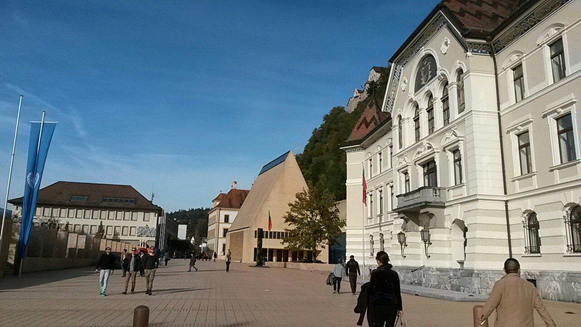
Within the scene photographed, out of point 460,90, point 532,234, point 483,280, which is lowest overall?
point 483,280

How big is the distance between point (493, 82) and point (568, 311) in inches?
475

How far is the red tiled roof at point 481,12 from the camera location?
23359 millimetres

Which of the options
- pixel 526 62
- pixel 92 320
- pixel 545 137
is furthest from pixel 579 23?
pixel 92 320

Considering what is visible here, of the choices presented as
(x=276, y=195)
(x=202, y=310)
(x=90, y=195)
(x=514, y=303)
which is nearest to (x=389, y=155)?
(x=202, y=310)

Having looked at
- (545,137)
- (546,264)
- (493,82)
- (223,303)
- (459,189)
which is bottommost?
(223,303)

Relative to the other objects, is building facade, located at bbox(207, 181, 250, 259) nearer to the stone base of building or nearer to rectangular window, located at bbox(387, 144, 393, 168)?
rectangular window, located at bbox(387, 144, 393, 168)

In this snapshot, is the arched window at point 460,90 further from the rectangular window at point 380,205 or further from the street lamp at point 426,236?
the rectangular window at point 380,205

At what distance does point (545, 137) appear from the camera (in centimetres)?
1925

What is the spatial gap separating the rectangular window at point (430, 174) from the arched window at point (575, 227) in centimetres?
841

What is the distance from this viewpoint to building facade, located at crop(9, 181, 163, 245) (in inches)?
3184

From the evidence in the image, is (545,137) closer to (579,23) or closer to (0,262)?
(579,23)

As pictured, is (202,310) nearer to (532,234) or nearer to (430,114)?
(532,234)

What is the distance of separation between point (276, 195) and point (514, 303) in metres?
68.7

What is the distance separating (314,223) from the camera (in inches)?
1950
